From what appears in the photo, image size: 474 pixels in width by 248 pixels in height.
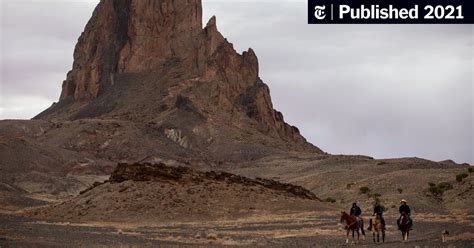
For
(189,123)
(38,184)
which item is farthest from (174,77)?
(38,184)

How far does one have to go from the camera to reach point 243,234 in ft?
136

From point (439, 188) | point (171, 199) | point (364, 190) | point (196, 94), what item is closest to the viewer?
point (171, 199)

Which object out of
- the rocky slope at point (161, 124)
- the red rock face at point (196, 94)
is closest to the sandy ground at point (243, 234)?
the rocky slope at point (161, 124)

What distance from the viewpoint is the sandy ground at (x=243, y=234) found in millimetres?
31656

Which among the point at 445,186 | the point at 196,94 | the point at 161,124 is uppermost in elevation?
the point at 196,94

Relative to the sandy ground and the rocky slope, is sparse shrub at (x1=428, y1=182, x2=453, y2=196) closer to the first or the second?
the sandy ground

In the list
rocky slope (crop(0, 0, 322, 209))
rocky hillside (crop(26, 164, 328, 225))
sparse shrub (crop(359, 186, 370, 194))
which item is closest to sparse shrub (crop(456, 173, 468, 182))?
sparse shrub (crop(359, 186, 370, 194))

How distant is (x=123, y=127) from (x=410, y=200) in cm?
10077

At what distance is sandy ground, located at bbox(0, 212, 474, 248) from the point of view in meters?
31.7

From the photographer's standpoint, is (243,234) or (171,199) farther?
(171,199)

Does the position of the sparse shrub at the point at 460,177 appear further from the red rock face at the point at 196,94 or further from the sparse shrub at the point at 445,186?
the red rock face at the point at 196,94

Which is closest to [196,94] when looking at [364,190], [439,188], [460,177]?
[364,190]

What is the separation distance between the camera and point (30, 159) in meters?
130

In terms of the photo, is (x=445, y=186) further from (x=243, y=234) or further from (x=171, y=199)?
(x=243, y=234)
